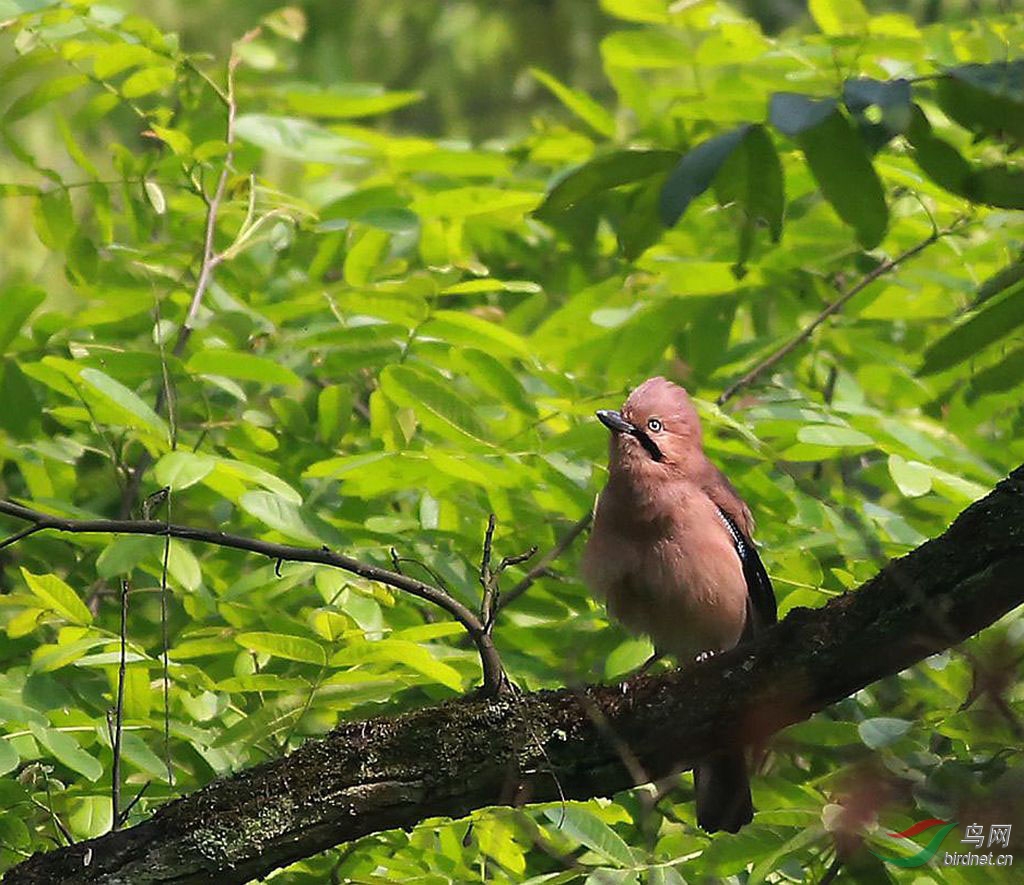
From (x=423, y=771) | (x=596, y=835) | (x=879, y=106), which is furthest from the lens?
(x=596, y=835)

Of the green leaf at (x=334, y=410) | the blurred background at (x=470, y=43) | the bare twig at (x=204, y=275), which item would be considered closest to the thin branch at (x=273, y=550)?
the bare twig at (x=204, y=275)

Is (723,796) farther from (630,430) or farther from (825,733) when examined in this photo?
(630,430)

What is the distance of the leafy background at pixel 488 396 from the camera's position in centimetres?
265

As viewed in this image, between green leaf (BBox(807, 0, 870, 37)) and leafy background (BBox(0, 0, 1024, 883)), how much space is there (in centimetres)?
2

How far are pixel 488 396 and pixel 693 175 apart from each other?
140 inches

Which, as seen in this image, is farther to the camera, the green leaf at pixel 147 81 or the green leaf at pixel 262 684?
the green leaf at pixel 147 81

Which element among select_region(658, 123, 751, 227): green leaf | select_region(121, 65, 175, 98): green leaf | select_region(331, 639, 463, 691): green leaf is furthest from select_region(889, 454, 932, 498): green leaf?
select_region(121, 65, 175, 98): green leaf

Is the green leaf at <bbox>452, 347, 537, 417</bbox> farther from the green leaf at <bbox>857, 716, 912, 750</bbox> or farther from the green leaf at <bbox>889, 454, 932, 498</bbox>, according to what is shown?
the green leaf at <bbox>857, 716, 912, 750</bbox>

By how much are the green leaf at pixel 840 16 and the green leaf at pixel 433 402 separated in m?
2.29

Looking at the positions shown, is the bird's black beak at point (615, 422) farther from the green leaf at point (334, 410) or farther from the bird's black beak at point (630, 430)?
the green leaf at point (334, 410)

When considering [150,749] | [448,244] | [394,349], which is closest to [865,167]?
[150,749]

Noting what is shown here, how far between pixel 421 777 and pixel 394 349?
2.06 m

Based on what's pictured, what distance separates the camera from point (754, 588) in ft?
15.2

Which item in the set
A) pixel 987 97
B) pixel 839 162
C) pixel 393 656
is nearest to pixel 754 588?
pixel 393 656
